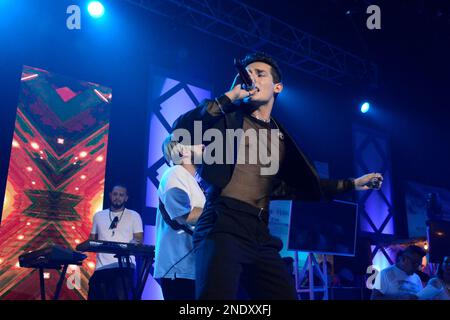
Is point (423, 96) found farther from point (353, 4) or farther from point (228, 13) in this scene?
point (228, 13)

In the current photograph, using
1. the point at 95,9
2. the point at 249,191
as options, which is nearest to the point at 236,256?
the point at 249,191

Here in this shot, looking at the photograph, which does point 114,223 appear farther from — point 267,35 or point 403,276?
point 267,35

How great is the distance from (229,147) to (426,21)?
743 centimetres

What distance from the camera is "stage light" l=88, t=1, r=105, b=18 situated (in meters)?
6.16

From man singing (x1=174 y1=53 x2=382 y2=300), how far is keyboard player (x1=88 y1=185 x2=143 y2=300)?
8.17ft

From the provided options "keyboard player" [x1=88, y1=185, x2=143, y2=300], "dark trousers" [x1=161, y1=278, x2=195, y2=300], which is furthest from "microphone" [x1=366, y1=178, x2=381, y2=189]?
"keyboard player" [x1=88, y1=185, x2=143, y2=300]

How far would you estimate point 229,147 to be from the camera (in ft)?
6.81

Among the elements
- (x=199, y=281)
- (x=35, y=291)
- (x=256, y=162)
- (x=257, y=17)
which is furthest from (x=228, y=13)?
(x=199, y=281)

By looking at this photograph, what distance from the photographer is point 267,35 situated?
7043mm

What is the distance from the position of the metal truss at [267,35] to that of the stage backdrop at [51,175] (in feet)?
5.49

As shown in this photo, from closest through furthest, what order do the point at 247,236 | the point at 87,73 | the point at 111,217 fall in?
the point at 247,236
the point at 111,217
the point at 87,73

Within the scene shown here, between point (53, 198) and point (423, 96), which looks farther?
point (423, 96)

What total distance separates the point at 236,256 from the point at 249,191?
34 centimetres

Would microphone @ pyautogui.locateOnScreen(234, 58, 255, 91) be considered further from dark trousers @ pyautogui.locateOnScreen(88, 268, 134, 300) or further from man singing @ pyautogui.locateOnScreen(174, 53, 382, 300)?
dark trousers @ pyautogui.locateOnScreen(88, 268, 134, 300)
